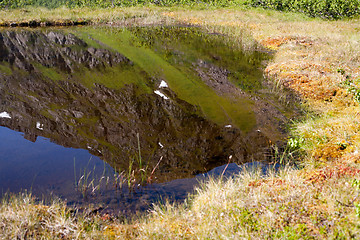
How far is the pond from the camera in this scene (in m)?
6.83

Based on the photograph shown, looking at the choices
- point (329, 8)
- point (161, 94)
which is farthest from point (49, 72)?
point (329, 8)

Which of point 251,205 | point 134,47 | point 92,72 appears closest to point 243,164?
point 251,205

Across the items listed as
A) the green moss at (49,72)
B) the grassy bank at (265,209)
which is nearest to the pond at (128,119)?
the green moss at (49,72)

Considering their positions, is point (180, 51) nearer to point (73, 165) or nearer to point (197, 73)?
point (197, 73)

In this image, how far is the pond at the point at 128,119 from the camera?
683 cm

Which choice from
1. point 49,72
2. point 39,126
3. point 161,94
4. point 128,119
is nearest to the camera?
point 39,126

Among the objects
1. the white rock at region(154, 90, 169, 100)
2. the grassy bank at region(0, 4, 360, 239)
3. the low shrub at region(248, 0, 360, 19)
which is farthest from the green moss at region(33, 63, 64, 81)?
the low shrub at region(248, 0, 360, 19)

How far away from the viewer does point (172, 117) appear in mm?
10867

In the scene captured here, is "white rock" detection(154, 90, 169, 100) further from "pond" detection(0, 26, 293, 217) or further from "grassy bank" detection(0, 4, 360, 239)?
"grassy bank" detection(0, 4, 360, 239)

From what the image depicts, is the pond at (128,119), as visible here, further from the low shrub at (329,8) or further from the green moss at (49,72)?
the low shrub at (329,8)

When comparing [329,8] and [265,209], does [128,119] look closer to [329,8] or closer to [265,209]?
[265,209]

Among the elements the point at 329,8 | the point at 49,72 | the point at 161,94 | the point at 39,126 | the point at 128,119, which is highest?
the point at 329,8

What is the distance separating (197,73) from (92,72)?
20.6 feet

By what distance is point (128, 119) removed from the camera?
10.7 metres
